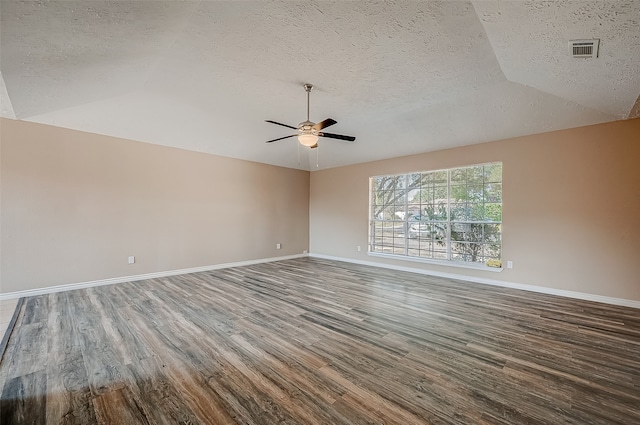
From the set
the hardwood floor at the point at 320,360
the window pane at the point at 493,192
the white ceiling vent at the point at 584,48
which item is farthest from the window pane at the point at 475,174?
the white ceiling vent at the point at 584,48

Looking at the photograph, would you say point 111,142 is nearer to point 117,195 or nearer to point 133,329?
point 117,195

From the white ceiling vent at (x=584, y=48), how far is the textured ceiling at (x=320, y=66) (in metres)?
0.07

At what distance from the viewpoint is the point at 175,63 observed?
3.23m

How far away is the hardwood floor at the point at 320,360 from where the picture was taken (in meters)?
1.68

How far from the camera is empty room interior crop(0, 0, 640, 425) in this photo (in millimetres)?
1947

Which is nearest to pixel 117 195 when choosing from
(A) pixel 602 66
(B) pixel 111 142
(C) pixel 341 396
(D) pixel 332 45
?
(B) pixel 111 142

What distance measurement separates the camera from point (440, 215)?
5.69 metres

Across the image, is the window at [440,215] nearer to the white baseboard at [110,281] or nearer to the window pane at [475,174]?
the window pane at [475,174]

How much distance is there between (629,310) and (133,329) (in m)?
6.36

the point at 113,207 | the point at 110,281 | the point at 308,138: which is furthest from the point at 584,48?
the point at 110,281

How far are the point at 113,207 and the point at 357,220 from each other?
209 inches

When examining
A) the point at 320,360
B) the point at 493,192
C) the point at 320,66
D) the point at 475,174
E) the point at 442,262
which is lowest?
the point at 320,360

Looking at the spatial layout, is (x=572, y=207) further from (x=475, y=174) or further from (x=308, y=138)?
(x=308, y=138)

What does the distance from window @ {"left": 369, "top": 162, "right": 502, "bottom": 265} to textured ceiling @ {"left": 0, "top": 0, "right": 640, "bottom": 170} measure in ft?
2.92
